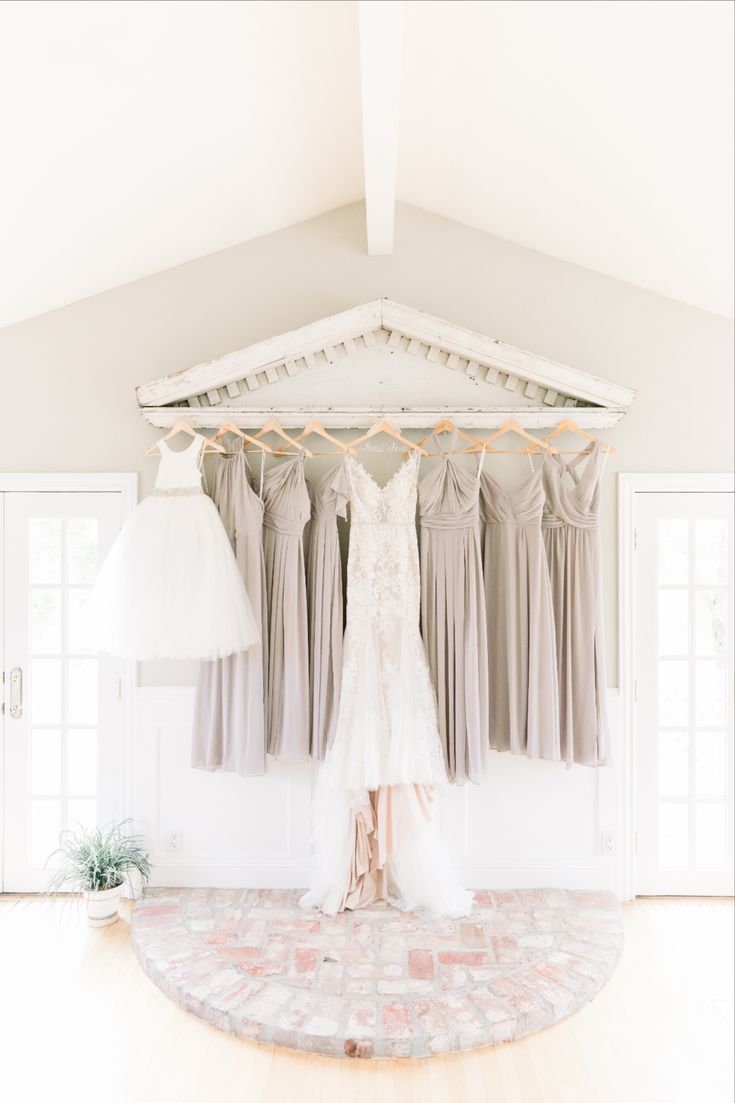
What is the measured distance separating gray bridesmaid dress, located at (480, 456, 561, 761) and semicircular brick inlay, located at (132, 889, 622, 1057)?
2.35 ft

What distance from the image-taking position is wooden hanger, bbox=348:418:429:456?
290cm

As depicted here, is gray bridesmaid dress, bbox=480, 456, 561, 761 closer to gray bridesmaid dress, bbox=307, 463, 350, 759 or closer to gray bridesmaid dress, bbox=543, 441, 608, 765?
gray bridesmaid dress, bbox=543, 441, 608, 765

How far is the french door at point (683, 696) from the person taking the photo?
3230 mm

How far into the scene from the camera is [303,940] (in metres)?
2.67

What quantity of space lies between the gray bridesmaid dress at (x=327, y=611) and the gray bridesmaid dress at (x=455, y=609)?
1.23 feet

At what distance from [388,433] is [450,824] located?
187 centimetres

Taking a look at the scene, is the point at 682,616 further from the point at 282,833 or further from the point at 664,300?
the point at 282,833

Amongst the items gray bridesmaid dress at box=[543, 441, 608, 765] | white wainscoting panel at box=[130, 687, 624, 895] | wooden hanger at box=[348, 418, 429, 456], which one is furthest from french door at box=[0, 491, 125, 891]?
gray bridesmaid dress at box=[543, 441, 608, 765]

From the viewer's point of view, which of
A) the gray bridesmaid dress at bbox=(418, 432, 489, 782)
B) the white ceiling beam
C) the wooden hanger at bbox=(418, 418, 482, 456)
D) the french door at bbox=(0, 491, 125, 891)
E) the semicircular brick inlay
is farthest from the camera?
the french door at bbox=(0, 491, 125, 891)

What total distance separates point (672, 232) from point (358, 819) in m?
2.76

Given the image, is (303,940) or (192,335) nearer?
(303,940)

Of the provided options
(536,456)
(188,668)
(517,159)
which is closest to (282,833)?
(188,668)

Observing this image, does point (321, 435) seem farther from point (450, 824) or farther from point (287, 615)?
point (450, 824)

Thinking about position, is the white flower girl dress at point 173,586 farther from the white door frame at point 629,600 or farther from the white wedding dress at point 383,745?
the white door frame at point 629,600
